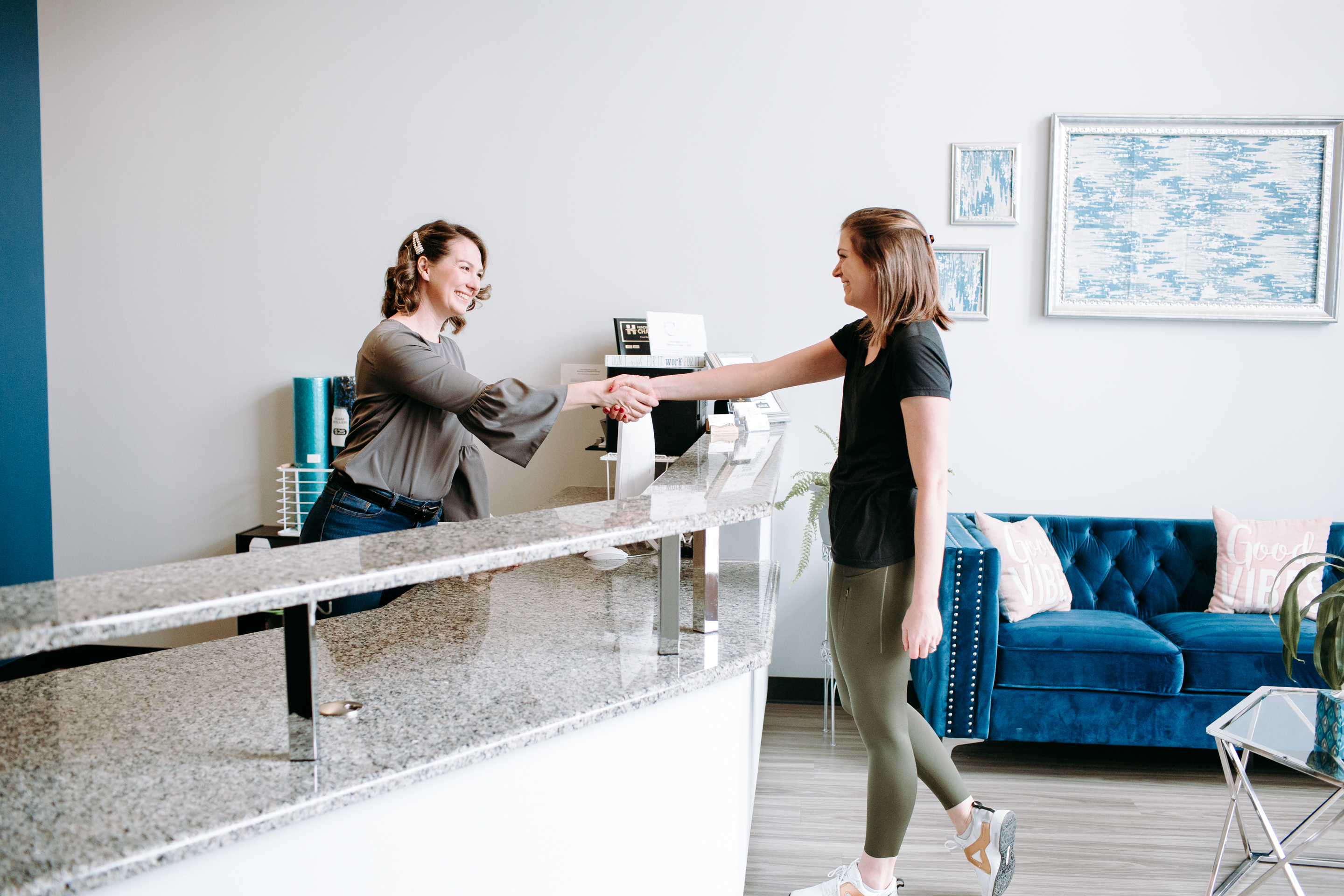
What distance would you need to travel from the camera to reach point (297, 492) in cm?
365

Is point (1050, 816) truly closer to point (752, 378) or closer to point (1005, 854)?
point (1005, 854)

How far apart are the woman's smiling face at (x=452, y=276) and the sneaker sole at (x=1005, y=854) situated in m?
1.82

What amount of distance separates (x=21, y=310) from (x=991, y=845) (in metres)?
4.01

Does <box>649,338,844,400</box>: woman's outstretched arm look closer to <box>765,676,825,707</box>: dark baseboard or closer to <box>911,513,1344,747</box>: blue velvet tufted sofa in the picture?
<box>911,513,1344,747</box>: blue velvet tufted sofa

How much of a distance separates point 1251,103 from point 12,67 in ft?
15.7

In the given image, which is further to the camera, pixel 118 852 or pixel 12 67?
pixel 12 67

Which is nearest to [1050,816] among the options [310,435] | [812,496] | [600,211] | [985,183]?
[812,496]

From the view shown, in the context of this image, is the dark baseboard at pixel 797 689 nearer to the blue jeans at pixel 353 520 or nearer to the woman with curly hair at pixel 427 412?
the woman with curly hair at pixel 427 412

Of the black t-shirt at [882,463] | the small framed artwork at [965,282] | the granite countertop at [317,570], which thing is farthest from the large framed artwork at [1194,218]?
the granite countertop at [317,570]

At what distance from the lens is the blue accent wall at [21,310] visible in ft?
11.8

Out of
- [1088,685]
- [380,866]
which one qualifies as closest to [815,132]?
[1088,685]

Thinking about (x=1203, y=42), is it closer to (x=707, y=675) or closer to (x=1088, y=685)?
(x=1088, y=685)

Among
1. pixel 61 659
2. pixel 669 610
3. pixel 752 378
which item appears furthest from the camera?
pixel 61 659

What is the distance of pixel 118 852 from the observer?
3.00 feet
